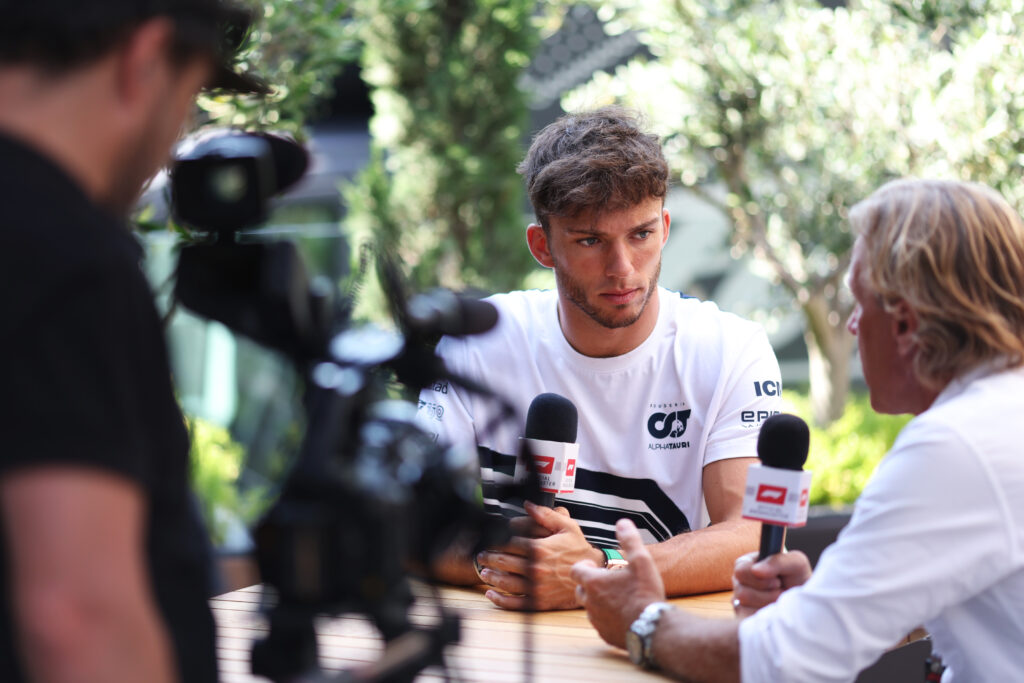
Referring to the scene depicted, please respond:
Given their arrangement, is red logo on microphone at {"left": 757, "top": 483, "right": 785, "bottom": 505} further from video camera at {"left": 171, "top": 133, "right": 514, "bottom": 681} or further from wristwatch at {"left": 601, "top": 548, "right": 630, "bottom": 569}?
video camera at {"left": 171, "top": 133, "right": 514, "bottom": 681}

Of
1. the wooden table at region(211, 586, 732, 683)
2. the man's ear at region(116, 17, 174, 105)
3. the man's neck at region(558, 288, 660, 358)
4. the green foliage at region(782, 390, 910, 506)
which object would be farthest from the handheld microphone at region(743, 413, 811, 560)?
the green foliage at region(782, 390, 910, 506)

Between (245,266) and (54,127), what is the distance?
28 cm

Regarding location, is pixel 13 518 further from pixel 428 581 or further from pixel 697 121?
pixel 697 121

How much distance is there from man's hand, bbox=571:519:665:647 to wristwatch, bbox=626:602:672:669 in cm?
3

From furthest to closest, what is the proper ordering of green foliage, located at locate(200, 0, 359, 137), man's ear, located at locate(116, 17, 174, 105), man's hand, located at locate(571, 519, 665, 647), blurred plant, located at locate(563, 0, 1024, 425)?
blurred plant, located at locate(563, 0, 1024, 425), green foliage, located at locate(200, 0, 359, 137), man's hand, located at locate(571, 519, 665, 647), man's ear, located at locate(116, 17, 174, 105)

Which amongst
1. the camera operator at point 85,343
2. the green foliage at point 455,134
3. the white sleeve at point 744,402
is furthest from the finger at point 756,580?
the green foliage at point 455,134

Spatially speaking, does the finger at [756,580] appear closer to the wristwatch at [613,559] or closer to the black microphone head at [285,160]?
the wristwatch at [613,559]

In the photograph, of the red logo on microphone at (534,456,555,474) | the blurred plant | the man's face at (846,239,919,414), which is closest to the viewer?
the man's face at (846,239,919,414)

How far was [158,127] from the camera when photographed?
1.08 m

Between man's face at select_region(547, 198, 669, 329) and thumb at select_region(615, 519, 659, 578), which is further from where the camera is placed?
man's face at select_region(547, 198, 669, 329)

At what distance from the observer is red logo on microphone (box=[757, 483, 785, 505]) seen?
5.90 feet

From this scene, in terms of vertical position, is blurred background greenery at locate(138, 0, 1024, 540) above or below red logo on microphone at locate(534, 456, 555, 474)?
above

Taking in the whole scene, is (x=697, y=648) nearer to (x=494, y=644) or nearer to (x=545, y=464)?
(x=494, y=644)

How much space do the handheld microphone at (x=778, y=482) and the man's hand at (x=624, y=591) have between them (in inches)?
8.4
